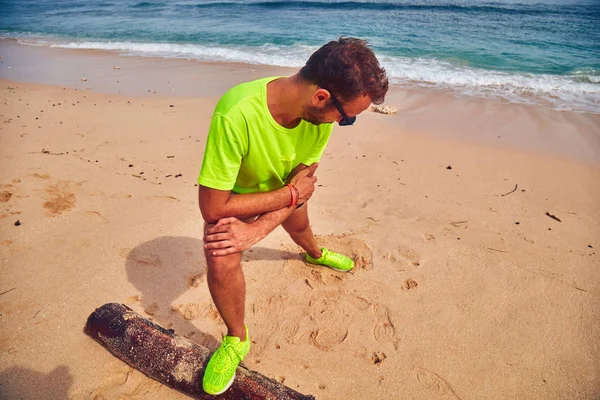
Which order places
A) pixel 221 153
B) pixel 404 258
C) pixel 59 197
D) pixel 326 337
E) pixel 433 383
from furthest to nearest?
pixel 59 197 < pixel 404 258 < pixel 326 337 < pixel 433 383 < pixel 221 153

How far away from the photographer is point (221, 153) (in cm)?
179

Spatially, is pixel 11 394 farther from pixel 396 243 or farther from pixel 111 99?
pixel 111 99

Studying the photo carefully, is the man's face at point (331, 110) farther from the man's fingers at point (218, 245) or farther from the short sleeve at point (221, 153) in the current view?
the man's fingers at point (218, 245)

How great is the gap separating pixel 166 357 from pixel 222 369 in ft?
1.25

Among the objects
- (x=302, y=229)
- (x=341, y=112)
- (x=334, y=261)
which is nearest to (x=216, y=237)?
(x=341, y=112)

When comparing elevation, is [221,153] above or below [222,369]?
above

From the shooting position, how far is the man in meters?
1.77

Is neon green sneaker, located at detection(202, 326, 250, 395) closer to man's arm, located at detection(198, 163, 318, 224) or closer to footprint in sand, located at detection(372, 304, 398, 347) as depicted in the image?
man's arm, located at detection(198, 163, 318, 224)

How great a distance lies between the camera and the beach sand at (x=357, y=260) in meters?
2.37

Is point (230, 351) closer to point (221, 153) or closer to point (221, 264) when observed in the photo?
point (221, 264)

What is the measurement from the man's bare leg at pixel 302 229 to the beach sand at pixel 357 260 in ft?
0.76

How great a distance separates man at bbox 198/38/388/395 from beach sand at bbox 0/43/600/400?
2.23ft

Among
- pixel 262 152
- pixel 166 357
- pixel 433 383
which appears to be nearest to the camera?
pixel 262 152

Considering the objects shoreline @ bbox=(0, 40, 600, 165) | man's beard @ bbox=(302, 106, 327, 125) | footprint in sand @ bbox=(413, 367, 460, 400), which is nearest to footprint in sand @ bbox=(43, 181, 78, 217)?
man's beard @ bbox=(302, 106, 327, 125)
